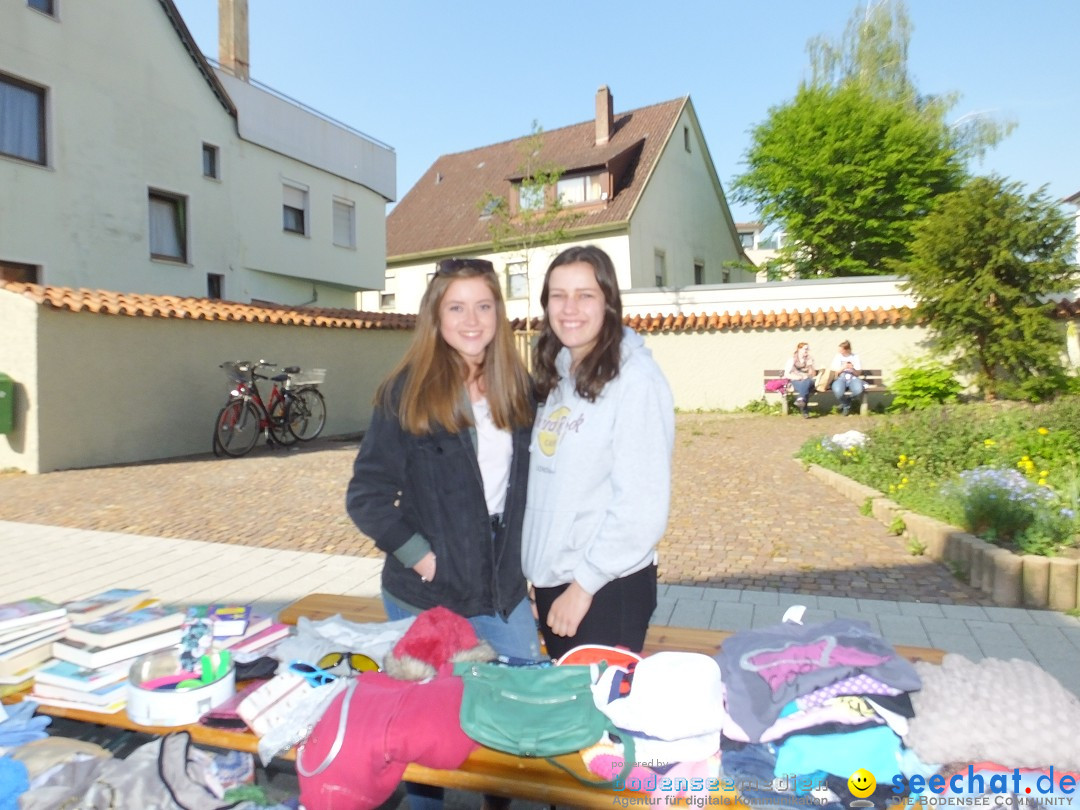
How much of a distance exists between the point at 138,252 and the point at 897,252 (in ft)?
80.4

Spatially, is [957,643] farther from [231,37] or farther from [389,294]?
[389,294]

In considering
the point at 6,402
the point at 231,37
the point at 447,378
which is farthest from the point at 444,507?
the point at 231,37

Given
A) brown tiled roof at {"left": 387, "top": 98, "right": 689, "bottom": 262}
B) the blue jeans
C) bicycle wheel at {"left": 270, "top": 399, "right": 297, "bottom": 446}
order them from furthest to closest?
brown tiled roof at {"left": 387, "top": 98, "right": 689, "bottom": 262} → the blue jeans → bicycle wheel at {"left": 270, "top": 399, "right": 297, "bottom": 446}

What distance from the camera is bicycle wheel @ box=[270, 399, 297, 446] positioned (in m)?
13.4

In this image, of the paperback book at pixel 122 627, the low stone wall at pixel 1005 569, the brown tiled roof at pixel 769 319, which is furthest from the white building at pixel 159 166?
the low stone wall at pixel 1005 569

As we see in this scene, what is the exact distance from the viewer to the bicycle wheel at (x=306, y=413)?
13.8 m

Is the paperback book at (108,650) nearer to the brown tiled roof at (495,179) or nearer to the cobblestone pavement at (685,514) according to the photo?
the cobblestone pavement at (685,514)

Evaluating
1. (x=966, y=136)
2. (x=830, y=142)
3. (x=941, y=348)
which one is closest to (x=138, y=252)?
(x=941, y=348)

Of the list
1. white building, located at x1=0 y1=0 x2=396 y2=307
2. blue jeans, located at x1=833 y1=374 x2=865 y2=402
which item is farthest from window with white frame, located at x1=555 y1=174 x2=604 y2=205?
blue jeans, located at x1=833 y1=374 x2=865 y2=402

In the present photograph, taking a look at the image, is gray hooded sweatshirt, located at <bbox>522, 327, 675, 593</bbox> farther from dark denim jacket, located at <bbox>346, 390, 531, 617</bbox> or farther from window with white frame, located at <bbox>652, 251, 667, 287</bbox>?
window with white frame, located at <bbox>652, 251, 667, 287</bbox>

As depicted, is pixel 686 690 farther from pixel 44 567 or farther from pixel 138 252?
pixel 138 252

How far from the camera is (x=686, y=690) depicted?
82.0 inches

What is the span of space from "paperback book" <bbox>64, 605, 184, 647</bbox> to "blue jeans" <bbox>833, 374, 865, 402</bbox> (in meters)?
15.3

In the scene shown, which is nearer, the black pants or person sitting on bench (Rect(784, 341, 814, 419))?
the black pants
